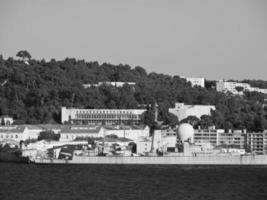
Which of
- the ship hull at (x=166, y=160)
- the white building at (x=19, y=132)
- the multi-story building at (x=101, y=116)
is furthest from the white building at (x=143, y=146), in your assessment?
the multi-story building at (x=101, y=116)

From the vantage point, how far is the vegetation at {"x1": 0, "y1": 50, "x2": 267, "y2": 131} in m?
118

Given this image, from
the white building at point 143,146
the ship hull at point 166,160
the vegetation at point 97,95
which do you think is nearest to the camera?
the ship hull at point 166,160

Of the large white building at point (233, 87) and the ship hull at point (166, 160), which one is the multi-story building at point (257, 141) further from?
the large white building at point (233, 87)

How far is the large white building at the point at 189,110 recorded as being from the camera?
12075 cm

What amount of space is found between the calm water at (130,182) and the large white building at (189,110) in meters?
38.4

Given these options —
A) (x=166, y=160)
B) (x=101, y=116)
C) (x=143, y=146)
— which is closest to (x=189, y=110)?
(x=101, y=116)

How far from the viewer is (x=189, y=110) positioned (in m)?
122

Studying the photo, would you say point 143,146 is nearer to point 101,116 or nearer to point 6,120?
point 6,120

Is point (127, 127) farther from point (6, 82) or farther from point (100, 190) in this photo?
point (100, 190)

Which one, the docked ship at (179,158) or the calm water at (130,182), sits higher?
the docked ship at (179,158)

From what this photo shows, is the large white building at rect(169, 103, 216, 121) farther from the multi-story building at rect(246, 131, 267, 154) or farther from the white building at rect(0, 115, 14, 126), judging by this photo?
the white building at rect(0, 115, 14, 126)

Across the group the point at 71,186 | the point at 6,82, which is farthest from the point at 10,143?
the point at 71,186

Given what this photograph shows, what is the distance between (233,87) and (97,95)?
36.9 m

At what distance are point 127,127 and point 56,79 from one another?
23950 mm
